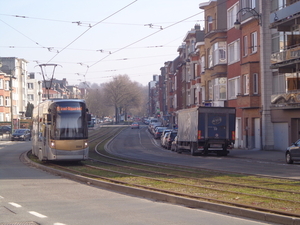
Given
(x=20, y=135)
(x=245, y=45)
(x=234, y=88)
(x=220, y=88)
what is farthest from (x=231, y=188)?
(x=20, y=135)

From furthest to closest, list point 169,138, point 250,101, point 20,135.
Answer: point 20,135
point 169,138
point 250,101

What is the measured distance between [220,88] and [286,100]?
1229 centimetres

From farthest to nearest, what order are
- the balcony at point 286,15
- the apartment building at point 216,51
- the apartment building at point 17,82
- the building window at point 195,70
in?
the apartment building at point 17,82, the building window at point 195,70, the apartment building at point 216,51, the balcony at point 286,15

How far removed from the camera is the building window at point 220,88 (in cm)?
4381

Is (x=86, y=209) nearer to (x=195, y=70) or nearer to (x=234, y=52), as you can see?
(x=234, y=52)

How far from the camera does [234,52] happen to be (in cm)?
4112

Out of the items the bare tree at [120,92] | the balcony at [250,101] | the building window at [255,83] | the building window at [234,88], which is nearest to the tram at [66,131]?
the balcony at [250,101]

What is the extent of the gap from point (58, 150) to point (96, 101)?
10120 cm

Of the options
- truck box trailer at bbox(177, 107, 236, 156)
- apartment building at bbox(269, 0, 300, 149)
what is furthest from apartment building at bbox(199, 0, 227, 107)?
truck box trailer at bbox(177, 107, 236, 156)

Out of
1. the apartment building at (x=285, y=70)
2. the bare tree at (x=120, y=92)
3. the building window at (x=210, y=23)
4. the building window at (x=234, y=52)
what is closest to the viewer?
the apartment building at (x=285, y=70)

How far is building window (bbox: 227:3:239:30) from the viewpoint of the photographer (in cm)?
4064

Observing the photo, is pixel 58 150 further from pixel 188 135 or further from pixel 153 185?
pixel 188 135

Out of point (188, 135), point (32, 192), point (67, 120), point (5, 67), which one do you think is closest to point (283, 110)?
point (188, 135)

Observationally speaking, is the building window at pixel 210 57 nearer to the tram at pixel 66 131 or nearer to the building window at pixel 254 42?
the building window at pixel 254 42
